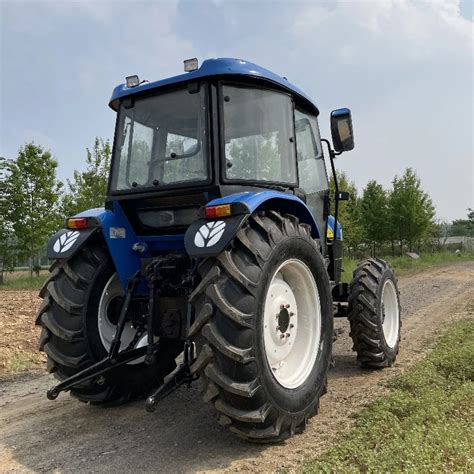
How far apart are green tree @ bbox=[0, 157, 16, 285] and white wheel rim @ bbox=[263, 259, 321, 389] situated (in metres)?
18.6

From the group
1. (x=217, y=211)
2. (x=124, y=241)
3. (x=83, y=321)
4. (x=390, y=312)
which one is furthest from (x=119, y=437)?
(x=390, y=312)

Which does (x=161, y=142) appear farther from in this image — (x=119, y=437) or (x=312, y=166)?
(x=119, y=437)

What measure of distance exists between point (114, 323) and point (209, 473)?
1696 mm

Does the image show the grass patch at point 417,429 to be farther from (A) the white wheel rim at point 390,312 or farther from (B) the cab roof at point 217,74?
(B) the cab roof at point 217,74

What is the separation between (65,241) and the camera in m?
3.93

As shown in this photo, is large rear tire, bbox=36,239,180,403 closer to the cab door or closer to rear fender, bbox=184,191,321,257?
rear fender, bbox=184,191,321,257

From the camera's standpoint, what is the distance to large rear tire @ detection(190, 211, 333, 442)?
2.90 m

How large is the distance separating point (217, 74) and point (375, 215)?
27450 mm

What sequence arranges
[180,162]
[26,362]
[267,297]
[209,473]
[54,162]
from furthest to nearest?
[54,162] → [26,362] → [180,162] → [267,297] → [209,473]

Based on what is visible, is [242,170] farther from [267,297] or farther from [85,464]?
[85,464]

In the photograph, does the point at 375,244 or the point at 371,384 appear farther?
the point at 375,244

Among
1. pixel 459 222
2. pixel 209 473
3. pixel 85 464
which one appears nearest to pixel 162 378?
pixel 85 464

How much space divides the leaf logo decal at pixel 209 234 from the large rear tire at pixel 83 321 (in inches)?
50.5

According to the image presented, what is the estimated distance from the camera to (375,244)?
3112 cm
